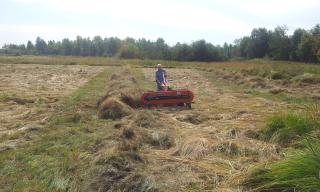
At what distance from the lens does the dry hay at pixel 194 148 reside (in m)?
7.40

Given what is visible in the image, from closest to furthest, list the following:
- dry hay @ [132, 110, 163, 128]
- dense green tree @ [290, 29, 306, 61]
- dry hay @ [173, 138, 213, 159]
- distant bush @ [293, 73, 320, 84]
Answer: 1. dry hay @ [173, 138, 213, 159]
2. dry hay @ [132, 110, 163, 128]
3. distant bush @ [293, 73, 320, 84]
4. dense green tree @ [290, 29, 306, 61]

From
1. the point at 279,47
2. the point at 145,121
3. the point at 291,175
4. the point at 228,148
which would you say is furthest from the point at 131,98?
the point at 279,47

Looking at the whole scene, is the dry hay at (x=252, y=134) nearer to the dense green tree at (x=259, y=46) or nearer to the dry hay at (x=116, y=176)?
the dry hay at (x=116, y=176)

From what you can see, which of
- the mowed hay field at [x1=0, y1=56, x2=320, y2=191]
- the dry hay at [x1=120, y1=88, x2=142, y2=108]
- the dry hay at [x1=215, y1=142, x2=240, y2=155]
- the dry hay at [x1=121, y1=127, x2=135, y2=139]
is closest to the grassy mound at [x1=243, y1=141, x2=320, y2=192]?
the mowed hay field at [x1=0, y1=56, x2=320, y2=191]

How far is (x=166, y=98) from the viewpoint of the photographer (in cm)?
1411

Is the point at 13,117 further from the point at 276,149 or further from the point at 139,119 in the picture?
the point at 276,149

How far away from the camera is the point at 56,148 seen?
8.09m

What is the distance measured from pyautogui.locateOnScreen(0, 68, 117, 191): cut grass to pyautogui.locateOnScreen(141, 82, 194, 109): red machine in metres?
2.87

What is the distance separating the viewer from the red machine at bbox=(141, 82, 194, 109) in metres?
13.9

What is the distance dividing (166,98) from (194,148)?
6543 millimetres

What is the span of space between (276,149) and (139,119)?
12.6 ft

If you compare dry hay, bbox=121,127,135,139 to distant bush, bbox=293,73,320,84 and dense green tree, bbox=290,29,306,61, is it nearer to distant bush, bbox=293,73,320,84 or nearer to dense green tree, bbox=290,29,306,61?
distant bush, bbox=293,73,320,84

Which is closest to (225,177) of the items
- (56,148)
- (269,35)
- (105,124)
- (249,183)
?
(249,183)

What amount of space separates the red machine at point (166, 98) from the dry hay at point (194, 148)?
19.0 ft
